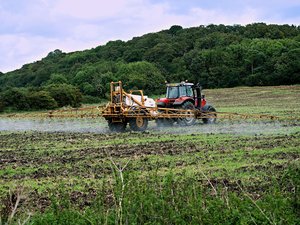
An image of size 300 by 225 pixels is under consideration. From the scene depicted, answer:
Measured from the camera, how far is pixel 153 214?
20.4 feet

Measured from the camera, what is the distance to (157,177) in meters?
8.34

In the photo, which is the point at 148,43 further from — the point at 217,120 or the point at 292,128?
the point at 292,128

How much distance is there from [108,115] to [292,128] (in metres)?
7.69

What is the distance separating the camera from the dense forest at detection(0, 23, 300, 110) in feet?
245

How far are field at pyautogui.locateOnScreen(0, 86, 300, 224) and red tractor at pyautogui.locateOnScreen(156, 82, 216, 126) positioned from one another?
2.91 ft

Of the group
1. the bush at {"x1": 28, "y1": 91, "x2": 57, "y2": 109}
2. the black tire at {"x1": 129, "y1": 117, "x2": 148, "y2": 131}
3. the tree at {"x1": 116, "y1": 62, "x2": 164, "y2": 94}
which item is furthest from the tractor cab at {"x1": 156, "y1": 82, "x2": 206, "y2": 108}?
the tree at {"x1": 116, "y1": 62, "x2": 164, "y2": 94}

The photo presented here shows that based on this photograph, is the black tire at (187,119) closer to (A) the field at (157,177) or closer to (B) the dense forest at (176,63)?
(A) the field at (157,177)

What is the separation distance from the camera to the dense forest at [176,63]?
74.8m

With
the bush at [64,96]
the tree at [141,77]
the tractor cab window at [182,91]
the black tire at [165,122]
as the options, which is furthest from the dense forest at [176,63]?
the black tire at [165,122]

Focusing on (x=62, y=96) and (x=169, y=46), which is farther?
(x=169, y=46)

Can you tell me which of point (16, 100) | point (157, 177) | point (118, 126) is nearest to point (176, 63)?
point (16, 100)

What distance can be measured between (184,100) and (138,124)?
285 cm

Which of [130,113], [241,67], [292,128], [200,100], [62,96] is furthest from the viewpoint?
[241,67]

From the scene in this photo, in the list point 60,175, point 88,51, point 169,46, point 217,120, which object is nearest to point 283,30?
point 169,46
